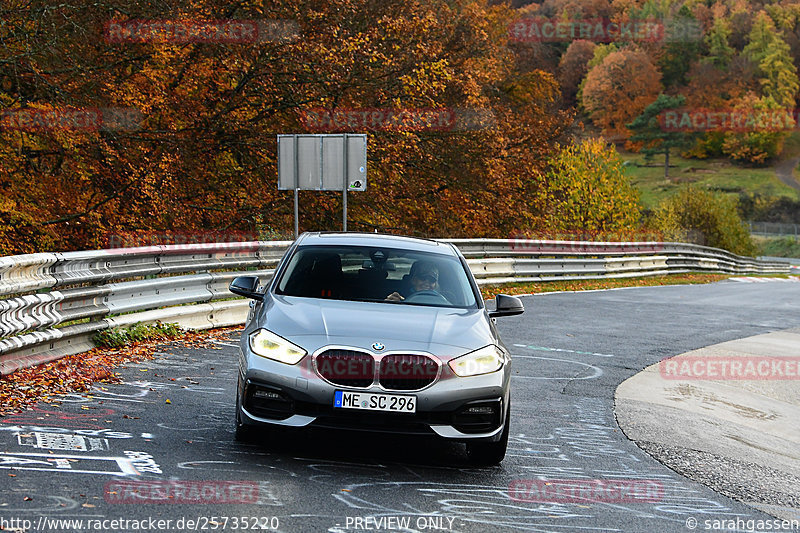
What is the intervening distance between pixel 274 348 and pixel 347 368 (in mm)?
524

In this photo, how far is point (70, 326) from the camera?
33.7 ft

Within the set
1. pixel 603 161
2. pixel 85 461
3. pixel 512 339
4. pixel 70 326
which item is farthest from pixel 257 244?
pixel 603 161

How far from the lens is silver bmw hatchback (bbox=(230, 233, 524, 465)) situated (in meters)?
6.24

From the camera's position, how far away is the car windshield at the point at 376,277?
7508mm

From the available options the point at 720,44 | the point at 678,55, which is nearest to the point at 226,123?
the point at 678,55

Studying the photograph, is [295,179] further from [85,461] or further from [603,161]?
[603,161]

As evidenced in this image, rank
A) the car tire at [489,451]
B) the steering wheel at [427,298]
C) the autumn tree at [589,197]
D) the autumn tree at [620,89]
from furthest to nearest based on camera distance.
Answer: the autumn tree at [620,89] < the autumn tree at [589,197] < the steering wheel at [427,298] < the car tire at [489,451]

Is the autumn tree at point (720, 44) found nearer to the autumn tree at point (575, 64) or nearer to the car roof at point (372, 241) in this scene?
the autumn tree at point (575, 64)

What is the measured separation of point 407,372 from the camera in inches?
249

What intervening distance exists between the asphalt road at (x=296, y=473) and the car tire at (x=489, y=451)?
7cm

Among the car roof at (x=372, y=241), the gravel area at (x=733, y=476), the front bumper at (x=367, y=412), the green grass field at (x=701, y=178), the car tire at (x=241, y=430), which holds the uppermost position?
the car roof at (x=372, y=241)

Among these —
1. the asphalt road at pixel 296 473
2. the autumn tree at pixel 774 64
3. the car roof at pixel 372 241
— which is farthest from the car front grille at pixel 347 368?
the autumn tree at pixel 774 64

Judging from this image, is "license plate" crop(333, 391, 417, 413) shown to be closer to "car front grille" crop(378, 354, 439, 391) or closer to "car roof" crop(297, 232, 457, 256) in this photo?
"car front grille" crop(378, 354, 439, 391)

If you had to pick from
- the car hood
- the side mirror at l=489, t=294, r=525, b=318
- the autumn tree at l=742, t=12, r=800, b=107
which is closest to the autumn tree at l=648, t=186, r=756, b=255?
the side mirror at l=489, t=294, r=525, b=318
